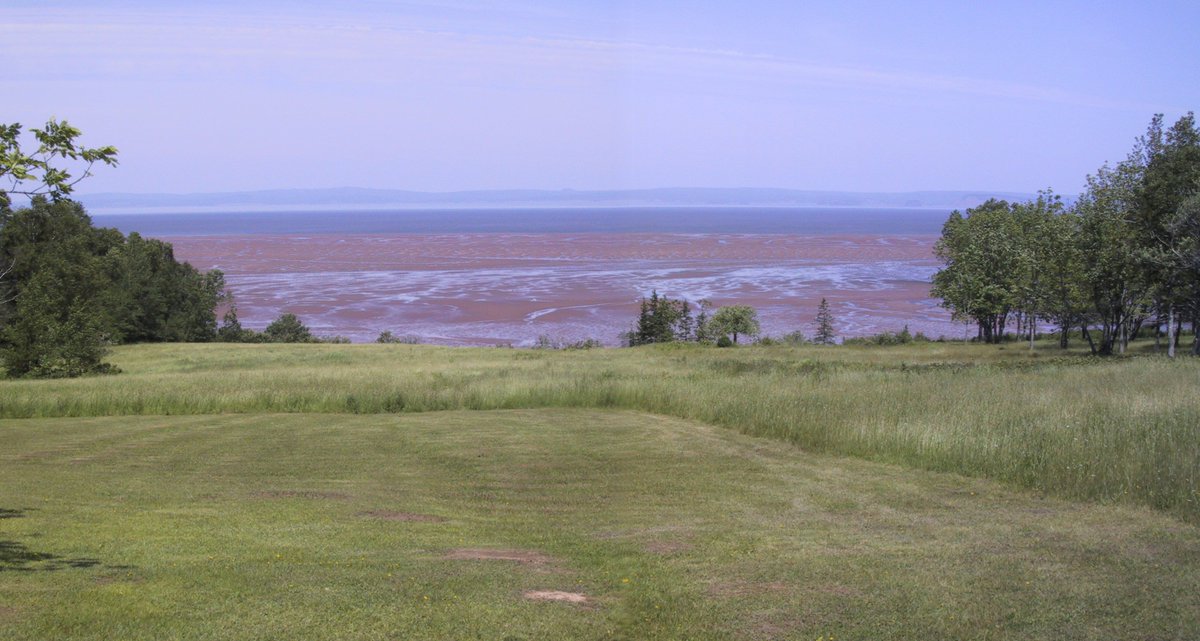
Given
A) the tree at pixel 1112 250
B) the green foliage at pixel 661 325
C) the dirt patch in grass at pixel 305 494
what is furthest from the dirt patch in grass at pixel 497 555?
the green foliage at pixel 661 325

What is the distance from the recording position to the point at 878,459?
50.8ft

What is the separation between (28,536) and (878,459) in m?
12.2

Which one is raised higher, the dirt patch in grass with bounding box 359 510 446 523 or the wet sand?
the dirt patch in grass with bounding box 359 510 446 523

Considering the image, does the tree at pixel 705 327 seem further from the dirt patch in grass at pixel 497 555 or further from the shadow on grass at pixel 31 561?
the shadow on grass at pixel 31 561

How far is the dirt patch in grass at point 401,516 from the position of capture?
11.5 metres

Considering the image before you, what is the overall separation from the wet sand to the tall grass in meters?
32.4

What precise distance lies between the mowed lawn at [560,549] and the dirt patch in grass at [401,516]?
38 millimetres

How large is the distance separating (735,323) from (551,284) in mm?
35239

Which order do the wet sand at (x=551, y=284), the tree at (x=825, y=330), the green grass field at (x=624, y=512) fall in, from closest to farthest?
the green grass field at (x=624, y=512) → the tree at (x=825, y=330) → the wet sand at (x=551, y=284)

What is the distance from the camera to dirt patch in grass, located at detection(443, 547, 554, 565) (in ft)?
30.6

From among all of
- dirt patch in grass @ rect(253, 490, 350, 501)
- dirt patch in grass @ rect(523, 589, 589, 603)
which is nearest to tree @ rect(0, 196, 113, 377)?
dirt patch in grass @ rect(253, 490, 350, 501)

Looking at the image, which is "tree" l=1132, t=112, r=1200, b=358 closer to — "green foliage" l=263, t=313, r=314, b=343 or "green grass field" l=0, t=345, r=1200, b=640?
"green grass field" l=0, t=345, r=1200, b=640

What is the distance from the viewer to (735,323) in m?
66.0

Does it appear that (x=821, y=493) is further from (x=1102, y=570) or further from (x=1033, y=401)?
(x=1033, y=401)
